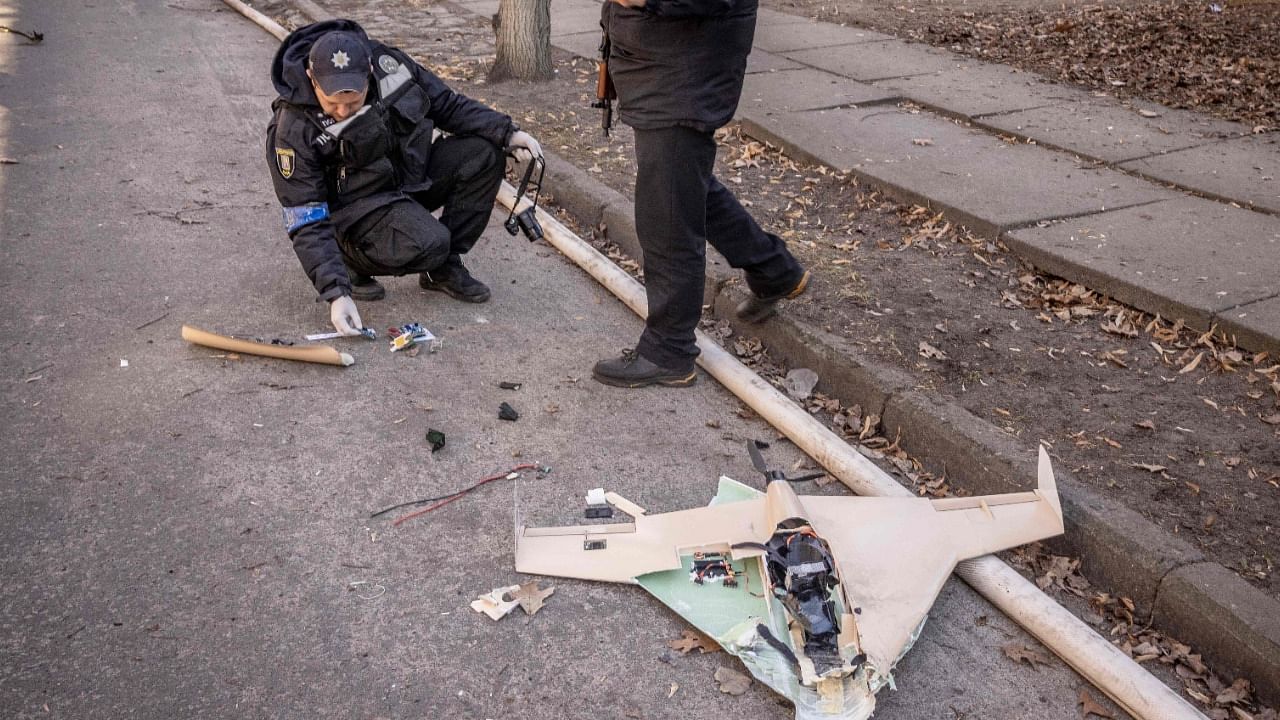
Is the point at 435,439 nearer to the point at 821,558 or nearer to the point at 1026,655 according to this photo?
the point at 821,558

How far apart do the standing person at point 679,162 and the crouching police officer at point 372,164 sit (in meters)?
0.96

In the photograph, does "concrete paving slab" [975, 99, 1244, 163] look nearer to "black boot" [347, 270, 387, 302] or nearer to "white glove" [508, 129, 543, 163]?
"white glove" [508, 129, 543, 163]

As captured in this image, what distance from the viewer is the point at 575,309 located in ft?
16.0

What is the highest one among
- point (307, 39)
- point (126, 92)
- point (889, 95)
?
point (307, 39)

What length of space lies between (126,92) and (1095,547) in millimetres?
7925

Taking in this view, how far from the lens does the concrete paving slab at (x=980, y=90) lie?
7.21 metres

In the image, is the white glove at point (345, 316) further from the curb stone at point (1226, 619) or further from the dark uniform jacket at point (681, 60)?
the curb stone at point (1226, 619)

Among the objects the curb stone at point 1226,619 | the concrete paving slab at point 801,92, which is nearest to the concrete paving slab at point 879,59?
the concrete paving slab at point 801,92

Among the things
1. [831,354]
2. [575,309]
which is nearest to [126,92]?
[575,309]

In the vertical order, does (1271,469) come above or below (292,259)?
above

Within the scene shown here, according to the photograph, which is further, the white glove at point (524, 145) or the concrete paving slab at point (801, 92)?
the concrete paving slab at point (801, 92)

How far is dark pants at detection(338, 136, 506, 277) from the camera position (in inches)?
179

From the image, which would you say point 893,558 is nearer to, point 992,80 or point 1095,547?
point 1095,547

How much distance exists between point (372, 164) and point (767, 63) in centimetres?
489
